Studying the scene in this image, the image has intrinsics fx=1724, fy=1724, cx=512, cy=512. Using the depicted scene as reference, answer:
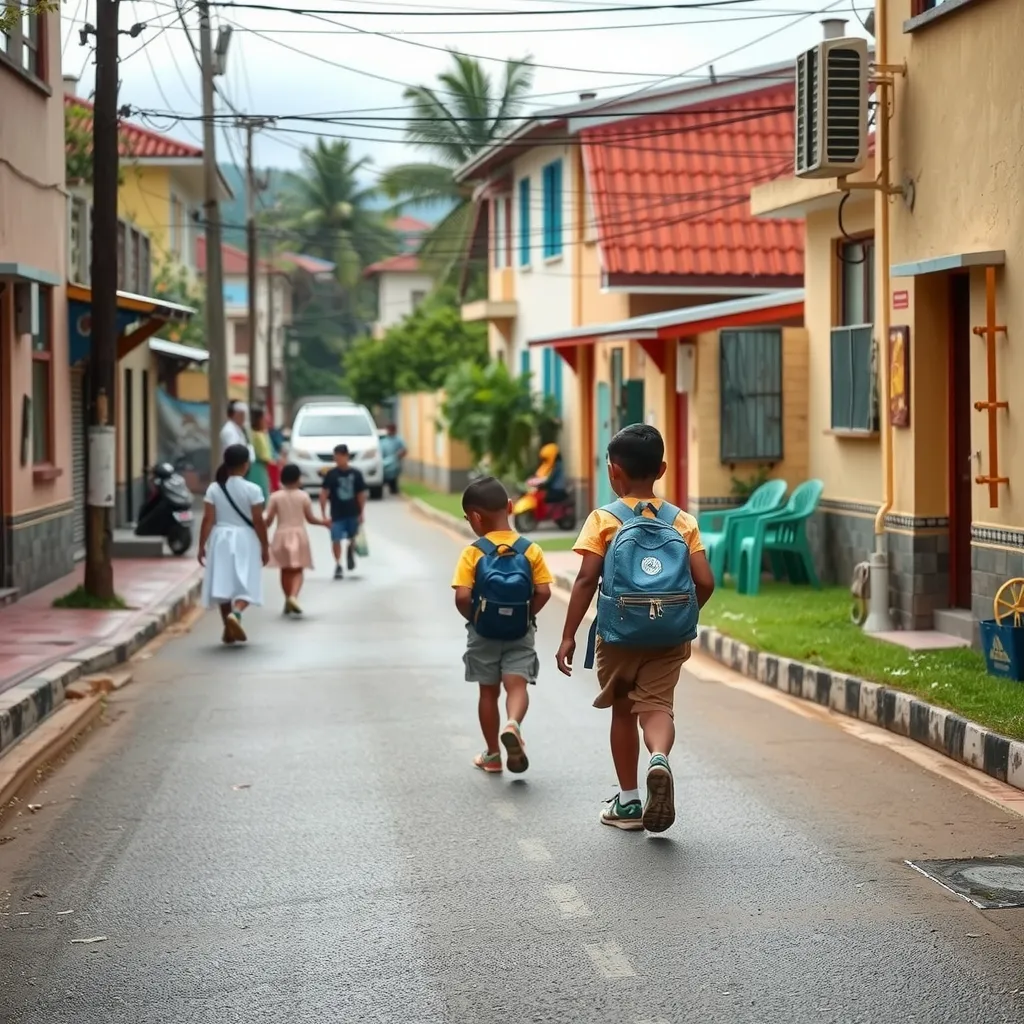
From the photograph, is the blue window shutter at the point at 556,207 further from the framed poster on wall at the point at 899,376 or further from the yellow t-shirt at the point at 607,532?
the yellow t-shirt at the point at 607,532

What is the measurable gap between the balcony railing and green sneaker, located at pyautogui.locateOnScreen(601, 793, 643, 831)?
12461mm

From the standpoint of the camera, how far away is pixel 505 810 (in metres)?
8.13

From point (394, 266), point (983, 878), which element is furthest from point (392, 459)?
point (394, 266)

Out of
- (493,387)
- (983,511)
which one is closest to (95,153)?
(983,511)

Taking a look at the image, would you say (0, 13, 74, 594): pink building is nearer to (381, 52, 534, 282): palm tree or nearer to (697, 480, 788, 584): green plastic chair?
(697, 480, 788, 584): green plastic chair

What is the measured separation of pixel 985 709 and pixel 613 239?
54.4ft

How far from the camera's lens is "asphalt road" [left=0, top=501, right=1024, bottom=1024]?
17.7 ft

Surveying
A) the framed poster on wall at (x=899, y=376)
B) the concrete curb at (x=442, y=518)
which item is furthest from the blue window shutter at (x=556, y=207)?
the framed poster on wall at (x=899, y=376)

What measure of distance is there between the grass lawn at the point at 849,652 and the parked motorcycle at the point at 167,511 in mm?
8702

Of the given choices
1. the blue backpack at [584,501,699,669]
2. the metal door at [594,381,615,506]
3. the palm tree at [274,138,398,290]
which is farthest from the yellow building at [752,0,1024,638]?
the palm tree at [274,138,398,290]

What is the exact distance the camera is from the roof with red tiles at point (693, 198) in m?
25.6

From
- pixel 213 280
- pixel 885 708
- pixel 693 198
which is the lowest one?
pixel 885 708

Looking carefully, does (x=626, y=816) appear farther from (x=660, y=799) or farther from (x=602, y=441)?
(x=602, y=441)

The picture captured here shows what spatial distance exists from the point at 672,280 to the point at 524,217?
294 inches
